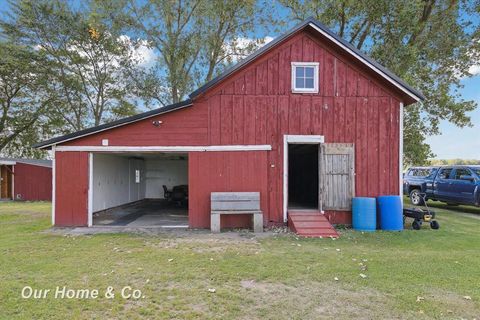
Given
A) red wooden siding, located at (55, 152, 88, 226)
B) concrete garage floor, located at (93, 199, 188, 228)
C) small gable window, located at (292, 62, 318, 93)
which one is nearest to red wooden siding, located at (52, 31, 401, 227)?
red wooden siding, located at (55, 152, 88, 226)

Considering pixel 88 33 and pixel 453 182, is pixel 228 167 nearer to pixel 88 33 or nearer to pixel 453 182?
pixel 453 182

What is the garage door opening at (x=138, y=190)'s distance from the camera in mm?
11871

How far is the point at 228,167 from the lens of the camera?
1011 cm

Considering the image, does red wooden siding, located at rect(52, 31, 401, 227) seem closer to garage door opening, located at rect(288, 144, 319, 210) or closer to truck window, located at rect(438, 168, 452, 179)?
garage door opening, located at rect(288, 144, 319, 210)

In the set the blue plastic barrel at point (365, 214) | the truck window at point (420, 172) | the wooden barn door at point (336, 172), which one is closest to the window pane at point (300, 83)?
the wooden barn door at point (336, 172)

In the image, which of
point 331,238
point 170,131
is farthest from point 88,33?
point 331,238

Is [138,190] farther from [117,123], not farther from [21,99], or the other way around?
[21,99]

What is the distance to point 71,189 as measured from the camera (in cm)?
1010

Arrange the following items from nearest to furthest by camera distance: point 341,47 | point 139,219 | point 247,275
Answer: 1. point 247,275
2. point 341,47
3. point 139,219

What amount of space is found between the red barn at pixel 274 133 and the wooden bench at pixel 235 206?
0.38 m

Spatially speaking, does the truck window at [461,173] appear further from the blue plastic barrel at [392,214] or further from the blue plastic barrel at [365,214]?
the blue plastic barrel at [365,214]

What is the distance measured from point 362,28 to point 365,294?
1654 centimetres

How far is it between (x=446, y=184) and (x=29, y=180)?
80.3ft

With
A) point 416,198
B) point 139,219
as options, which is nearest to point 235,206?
point 139,219
